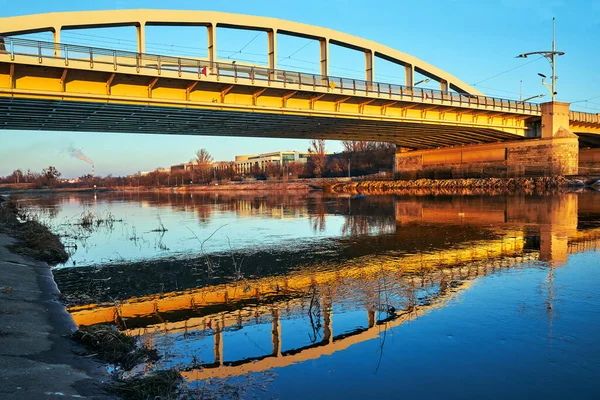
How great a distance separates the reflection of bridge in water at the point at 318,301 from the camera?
630 centimetres

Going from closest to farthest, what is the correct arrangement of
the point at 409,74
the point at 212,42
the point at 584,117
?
the point at 212,42, the point at 409,74, the point at 584,117

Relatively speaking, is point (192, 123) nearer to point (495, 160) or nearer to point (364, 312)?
point (364, 312)

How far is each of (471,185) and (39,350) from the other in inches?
2174

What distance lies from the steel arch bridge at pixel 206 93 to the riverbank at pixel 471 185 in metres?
7.15

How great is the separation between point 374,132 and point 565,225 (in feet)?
104

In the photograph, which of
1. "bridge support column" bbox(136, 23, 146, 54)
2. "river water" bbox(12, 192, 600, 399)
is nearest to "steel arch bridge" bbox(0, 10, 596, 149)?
"bridge support column" bbox(136, 23, 146, 54)

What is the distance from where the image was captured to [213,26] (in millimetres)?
33125

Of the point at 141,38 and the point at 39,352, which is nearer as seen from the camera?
the point at 39,352

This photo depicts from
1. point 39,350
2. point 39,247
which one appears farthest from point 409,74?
point 39,350

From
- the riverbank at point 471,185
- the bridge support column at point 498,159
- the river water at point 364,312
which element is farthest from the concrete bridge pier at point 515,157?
the river water at point 364,312

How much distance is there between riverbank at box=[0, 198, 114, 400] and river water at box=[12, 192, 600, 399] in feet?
1.92

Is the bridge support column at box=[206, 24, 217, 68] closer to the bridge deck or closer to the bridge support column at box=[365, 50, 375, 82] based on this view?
the bridge deck

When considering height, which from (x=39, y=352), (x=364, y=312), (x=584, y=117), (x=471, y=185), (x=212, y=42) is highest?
(x=212, y=42)

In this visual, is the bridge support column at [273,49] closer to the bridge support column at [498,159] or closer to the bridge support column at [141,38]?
the bridge support column at [141,38]
